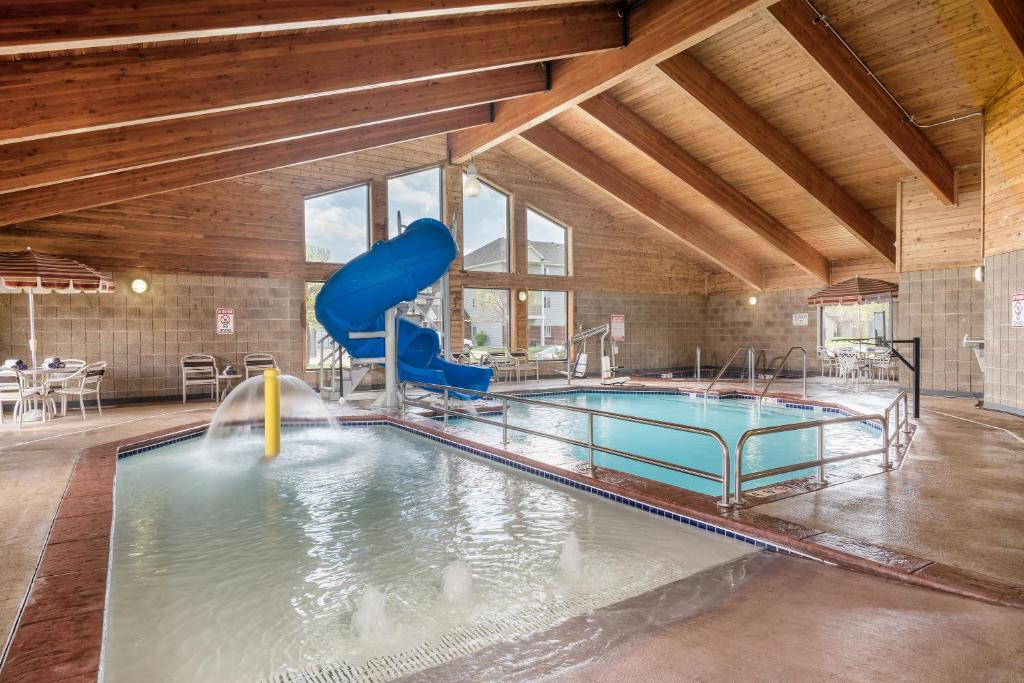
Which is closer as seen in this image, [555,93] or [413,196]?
[555,93]

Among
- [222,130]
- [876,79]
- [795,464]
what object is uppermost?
[876,79]

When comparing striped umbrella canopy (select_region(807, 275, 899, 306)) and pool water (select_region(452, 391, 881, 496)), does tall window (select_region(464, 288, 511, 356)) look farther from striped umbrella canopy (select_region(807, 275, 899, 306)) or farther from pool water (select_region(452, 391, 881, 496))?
striped umbrella canopy (select_region(807, 275, 899, 306))

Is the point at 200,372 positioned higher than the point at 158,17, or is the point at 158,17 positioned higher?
the point at 158,17

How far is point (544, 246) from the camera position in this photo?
13.8 m

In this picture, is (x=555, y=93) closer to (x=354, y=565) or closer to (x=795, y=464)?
(x=795, y=464)

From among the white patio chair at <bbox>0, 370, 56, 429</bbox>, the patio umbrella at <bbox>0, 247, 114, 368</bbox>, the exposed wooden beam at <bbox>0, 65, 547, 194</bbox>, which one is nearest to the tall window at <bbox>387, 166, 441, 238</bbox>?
the exposed wooden beam at <bbox>0, 65, 547, 194</bbox>

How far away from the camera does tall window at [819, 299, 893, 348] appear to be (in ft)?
42.3

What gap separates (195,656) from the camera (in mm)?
2287

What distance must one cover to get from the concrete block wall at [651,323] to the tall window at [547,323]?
0.41 metres

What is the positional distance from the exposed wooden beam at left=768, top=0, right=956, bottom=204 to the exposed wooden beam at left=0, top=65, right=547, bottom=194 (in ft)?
12.0

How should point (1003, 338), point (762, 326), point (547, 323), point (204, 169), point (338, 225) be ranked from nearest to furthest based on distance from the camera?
1. point (1003, 338)
2. point (204, 169)
3. point (338, 225)
4. point (547, 323)
5. point (762, 326)

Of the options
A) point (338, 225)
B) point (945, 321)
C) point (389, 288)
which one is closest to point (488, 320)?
point (338, 225)

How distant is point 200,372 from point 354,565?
7.97 metres

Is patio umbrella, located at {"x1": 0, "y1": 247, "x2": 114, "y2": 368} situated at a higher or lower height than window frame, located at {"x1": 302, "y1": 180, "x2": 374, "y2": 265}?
lower
